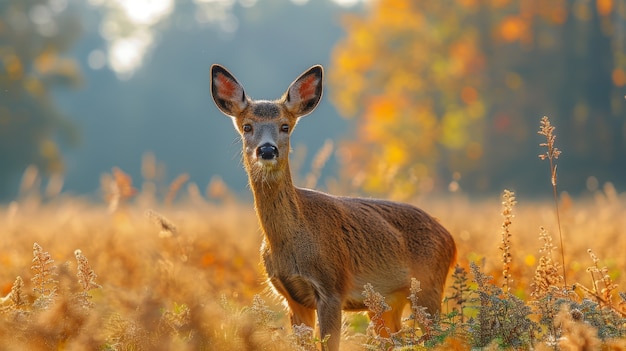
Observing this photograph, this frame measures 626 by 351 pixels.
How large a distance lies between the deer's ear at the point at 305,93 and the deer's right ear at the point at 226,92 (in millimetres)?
367

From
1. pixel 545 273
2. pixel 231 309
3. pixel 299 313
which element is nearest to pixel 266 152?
pixel 299 313

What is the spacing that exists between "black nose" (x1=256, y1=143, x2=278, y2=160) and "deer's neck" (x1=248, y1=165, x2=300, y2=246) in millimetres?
177

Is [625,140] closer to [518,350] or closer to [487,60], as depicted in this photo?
[487,60]

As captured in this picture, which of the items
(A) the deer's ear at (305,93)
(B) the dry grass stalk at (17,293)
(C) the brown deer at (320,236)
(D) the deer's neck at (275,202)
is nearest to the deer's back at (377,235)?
(C) the brown deer at (320,236)

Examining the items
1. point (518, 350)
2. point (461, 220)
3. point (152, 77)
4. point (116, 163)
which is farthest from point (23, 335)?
point (152, 77)

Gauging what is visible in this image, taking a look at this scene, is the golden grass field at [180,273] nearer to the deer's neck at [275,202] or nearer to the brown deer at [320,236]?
the brown deer at [320,236]

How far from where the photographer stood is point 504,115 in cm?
4238

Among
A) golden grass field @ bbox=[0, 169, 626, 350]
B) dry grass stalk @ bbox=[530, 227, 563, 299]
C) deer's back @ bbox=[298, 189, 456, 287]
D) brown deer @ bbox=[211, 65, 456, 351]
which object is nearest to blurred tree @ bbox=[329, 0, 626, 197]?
golden grass field @ bbox=[0, 169, 626, 350]

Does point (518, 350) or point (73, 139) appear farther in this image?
point (73, 139)

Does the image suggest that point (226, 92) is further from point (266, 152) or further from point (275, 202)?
point (275, 202)

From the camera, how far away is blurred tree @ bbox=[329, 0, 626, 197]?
41219 millimetres

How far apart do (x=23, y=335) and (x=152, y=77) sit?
87728mm

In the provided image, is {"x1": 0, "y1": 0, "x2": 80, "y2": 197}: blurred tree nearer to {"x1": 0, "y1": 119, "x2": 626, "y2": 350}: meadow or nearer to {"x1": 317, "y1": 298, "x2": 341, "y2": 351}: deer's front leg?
{"x1": 0, "y1": 119, "x2": 626, "y2": 350}: meadow

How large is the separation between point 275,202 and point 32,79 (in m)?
45.1
